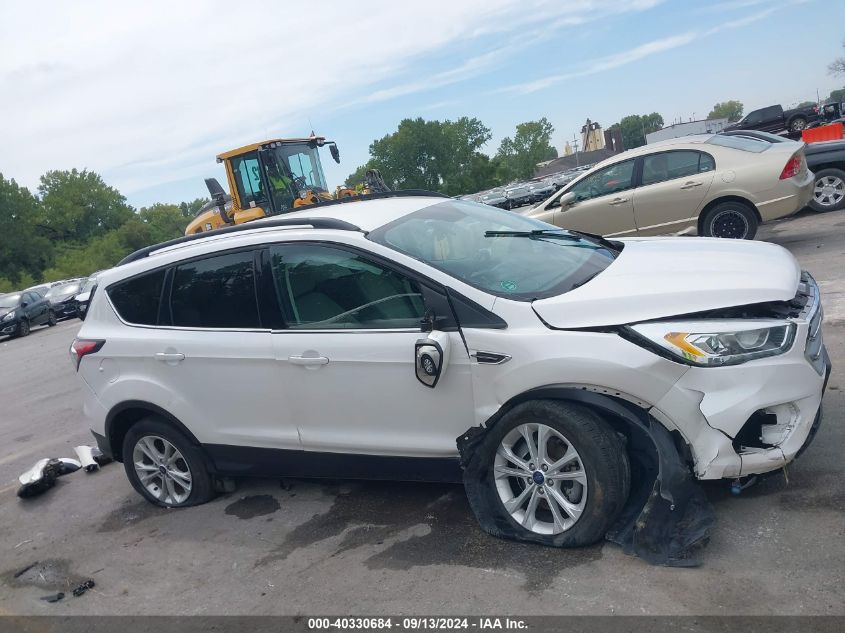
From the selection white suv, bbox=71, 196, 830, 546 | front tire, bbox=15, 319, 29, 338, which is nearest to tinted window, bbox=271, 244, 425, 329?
white suv, bbox=71, 196, 830, 546

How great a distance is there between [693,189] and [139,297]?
7631 mm

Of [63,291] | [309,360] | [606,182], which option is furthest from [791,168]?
[63,291]

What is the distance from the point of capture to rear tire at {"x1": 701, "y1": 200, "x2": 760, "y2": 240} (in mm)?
10164

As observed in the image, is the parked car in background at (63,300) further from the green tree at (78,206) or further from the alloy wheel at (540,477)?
the green tree at (78,206)

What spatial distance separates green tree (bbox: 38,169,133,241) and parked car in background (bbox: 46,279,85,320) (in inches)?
2585

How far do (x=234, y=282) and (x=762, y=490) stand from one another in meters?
3.24

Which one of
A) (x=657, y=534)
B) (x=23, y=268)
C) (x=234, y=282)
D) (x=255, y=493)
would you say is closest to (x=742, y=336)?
(x=657, y=534)

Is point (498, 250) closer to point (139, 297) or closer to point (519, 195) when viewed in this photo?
point (139, 297)

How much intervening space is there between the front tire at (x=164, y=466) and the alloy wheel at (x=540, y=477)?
2.26 m

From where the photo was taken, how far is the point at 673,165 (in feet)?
35.0

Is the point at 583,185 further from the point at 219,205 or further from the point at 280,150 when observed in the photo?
the point at 219,205

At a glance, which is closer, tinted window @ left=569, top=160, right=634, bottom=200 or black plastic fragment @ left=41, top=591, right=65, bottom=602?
black plastic fragment @ left=41, top=591, right=65, bottom=602

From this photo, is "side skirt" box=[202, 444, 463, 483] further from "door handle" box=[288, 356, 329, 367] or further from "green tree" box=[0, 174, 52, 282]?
"green tree" box=[0, 174, 52, 282]

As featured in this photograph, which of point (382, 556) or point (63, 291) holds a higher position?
point (63, 291)
